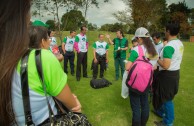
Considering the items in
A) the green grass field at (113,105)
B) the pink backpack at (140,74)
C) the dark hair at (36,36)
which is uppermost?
the dark hair at (36,36)

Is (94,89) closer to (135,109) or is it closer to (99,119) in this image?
(99,119)

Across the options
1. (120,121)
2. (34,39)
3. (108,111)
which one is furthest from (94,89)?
(34,39)

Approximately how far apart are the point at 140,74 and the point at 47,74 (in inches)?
93.4

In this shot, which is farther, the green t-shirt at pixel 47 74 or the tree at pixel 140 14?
the tree at pixel 140 14

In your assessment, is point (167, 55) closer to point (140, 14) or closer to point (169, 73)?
point (169, 73)

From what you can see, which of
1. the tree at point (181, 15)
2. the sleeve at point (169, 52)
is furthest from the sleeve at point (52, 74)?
the tree at point (181, 15)

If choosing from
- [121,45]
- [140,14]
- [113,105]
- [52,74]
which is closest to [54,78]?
[52,74]

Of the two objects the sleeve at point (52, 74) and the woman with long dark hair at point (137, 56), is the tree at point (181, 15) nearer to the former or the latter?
the woman with long dark hair at point (137, 56)

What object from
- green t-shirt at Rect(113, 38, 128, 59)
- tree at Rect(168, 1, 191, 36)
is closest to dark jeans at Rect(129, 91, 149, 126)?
green t-shirt at Rect(113, 38, 128, 59)

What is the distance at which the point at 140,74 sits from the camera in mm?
3369

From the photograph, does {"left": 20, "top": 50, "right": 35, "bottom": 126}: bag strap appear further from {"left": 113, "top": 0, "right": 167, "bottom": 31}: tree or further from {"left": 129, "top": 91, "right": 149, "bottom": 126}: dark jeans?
{"left": 113, "top": 0, "right": 167, "bottom": 31}: tree

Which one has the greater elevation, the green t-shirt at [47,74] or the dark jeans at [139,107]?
the green t-shirt at [47,74]

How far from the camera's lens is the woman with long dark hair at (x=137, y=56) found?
11.4ft

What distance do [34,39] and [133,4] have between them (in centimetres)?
3227
